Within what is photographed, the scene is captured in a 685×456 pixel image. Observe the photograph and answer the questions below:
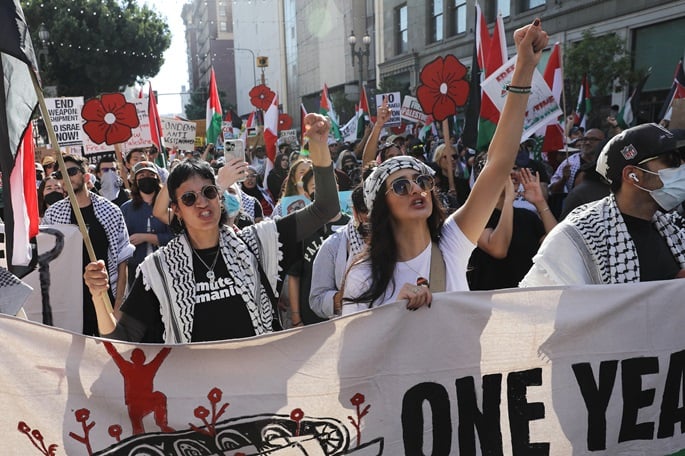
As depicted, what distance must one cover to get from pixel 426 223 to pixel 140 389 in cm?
121

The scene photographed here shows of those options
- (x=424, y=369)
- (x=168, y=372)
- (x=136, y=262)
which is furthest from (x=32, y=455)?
(x=136, y=262)

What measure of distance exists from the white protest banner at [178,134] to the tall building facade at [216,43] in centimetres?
7012

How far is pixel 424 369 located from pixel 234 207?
1576mm

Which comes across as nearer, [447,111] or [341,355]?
[341,355]

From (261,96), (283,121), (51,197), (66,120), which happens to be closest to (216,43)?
(283,121)

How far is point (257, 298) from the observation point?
8.08 ft

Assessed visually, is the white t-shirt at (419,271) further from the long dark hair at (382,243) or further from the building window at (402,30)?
the building window at (402,30)

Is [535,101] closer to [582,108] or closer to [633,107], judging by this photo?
[633,107]

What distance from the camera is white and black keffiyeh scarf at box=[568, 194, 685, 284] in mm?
2459

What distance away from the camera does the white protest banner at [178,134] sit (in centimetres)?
1298

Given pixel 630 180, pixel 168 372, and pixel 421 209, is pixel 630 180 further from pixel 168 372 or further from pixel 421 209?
pixel 168 372

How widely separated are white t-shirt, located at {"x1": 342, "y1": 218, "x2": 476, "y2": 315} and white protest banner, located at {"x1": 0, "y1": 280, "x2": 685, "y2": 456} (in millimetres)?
159

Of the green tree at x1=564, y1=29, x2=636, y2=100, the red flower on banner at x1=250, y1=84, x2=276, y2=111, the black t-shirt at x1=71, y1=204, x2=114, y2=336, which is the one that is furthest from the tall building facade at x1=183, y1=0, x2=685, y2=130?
the black t-shirt at x1=71, y1=204, x2=114, y2=336

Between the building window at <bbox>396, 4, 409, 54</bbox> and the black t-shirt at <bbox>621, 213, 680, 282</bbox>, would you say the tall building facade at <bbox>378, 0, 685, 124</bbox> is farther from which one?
the black t-shirt at <bbox>621, 213, 680, 282</bbox>
